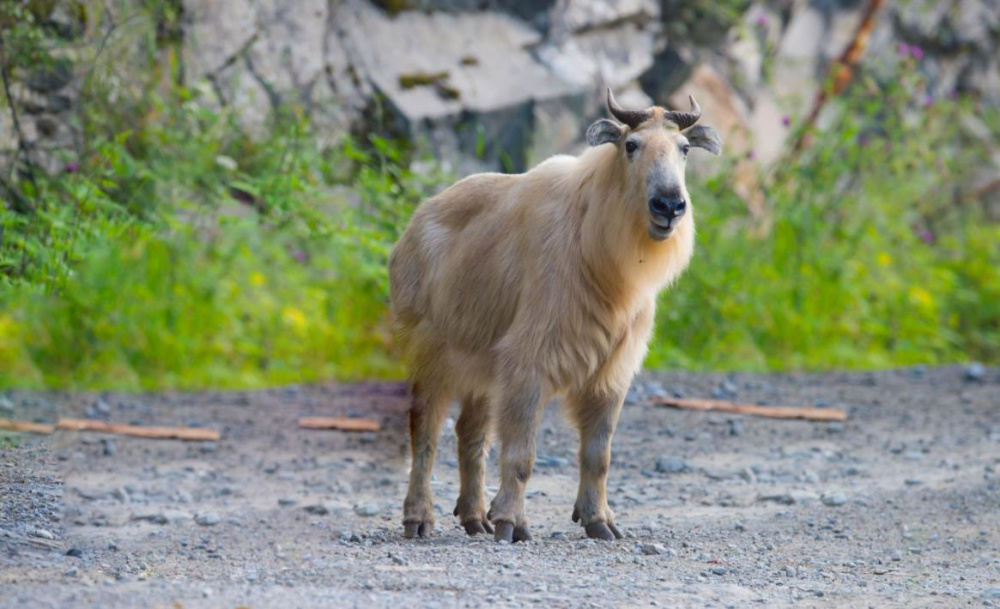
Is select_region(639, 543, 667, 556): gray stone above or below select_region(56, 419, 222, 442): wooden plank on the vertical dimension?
above

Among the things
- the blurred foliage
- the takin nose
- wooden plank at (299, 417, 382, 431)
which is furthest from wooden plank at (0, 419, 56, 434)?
the takin nose

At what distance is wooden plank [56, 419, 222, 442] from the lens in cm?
754

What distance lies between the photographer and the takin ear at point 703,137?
543 cm

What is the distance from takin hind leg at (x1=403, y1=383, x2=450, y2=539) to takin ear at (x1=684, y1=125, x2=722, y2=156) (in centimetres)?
172

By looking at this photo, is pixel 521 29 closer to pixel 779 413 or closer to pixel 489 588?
pixel 779 413

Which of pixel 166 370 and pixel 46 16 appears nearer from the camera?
pixel 46 16

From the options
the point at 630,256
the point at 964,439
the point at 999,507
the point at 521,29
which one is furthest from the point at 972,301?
the point at 630,256

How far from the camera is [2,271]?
595cm

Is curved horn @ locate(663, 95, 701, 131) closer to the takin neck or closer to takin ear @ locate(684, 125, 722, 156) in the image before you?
takin ear @ locate(684, 125, 722, 156)

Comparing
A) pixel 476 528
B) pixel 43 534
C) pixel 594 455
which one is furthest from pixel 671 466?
pixel 43 534

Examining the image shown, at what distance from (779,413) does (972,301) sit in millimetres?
4481

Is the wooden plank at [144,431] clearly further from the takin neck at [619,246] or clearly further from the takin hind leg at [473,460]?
the takin neck at [619,246]

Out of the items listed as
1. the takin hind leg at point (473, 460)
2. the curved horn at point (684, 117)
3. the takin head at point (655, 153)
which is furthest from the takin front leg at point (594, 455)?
the curved horn at point (684, 117)

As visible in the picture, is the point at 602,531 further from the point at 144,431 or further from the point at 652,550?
the point at 144,431
